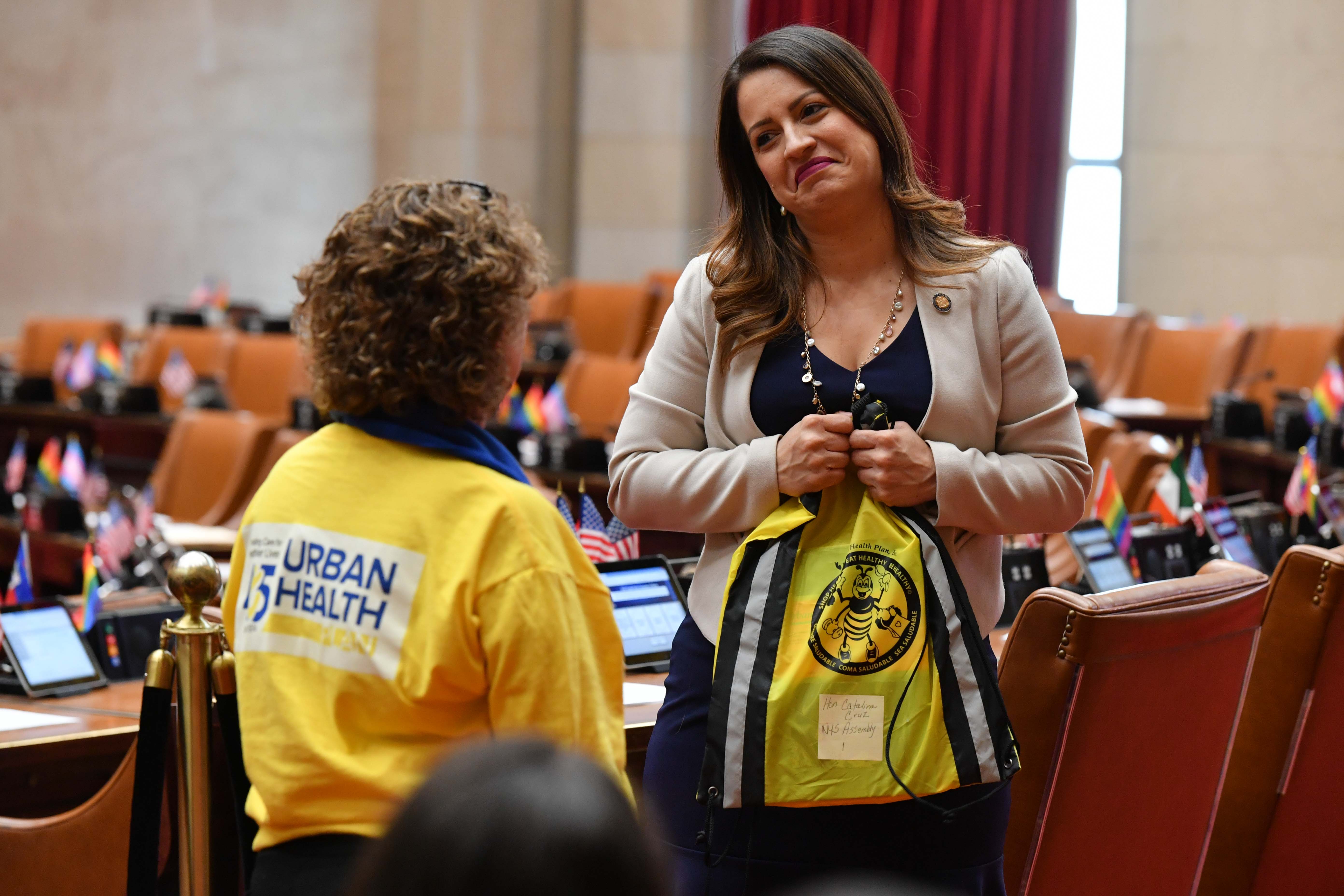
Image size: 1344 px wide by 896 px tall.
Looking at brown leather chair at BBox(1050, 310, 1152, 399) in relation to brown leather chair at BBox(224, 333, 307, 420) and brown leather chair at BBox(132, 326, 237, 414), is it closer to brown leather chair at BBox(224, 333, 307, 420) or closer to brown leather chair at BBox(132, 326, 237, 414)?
brown leather chair at BBox(224, 333, 307, 420)

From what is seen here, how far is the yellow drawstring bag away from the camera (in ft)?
5.12

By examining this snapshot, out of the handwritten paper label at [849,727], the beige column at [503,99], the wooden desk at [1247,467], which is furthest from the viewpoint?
the beige column at [503,99]

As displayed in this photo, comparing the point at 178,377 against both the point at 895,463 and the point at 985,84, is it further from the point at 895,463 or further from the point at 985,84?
the point at 985,84

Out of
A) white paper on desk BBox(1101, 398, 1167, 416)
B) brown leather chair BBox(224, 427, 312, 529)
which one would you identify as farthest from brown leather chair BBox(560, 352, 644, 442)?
white paper on desk BBox(1101, 398, 1167, 416)

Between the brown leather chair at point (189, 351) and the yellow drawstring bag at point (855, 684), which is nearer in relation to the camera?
the yellow drawstring bag at point (855, 684)

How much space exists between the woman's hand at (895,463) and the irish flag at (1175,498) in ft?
5.99

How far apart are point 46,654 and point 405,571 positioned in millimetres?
1402

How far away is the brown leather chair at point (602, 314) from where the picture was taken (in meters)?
9.38

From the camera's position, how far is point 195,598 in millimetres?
1575

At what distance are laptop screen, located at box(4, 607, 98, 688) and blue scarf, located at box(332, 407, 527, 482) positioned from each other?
133 centimetres

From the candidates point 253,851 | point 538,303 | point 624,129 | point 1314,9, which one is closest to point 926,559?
point 253,851

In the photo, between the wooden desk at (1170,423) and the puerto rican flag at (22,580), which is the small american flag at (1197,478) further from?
the wooden desk at (1170,423)

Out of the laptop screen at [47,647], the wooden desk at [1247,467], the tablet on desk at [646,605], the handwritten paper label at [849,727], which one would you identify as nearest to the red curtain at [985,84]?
the wooden desk at [1247,467]

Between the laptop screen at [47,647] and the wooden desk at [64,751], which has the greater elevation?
the laptop screen at [47,647]
